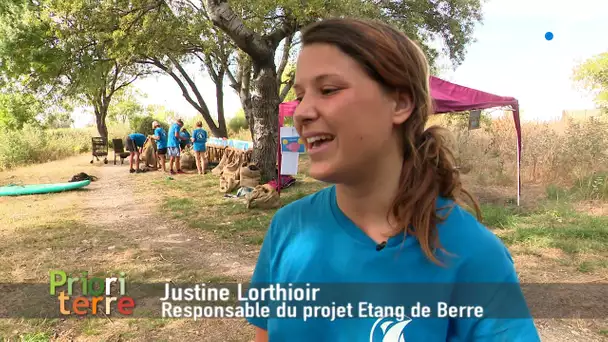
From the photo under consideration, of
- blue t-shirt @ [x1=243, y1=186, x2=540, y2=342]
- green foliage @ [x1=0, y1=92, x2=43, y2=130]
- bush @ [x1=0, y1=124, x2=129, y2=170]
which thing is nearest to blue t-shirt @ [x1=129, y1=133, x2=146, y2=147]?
bush @ [x1=0, y1=124, x2=129, y2=170]

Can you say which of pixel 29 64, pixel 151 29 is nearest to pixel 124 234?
pixel 29 64

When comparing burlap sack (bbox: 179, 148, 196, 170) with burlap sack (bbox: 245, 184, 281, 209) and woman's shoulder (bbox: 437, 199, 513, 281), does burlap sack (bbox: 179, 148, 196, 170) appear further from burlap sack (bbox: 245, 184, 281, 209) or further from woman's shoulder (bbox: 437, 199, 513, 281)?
woman's shoulder (bbox: 437, 199, 513, 281)

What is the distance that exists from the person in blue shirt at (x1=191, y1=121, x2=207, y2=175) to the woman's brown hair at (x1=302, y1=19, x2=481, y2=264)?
12258 millimetres

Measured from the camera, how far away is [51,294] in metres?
4.08

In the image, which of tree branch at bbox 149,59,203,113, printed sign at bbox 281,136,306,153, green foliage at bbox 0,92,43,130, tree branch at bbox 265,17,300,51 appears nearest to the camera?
printed sign at bbox 281,136,306,153

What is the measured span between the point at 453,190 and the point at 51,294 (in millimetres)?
4435

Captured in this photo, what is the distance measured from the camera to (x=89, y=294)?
4.05m

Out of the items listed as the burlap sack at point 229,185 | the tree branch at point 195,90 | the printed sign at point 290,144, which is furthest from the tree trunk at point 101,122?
the printed sign at point 290,144

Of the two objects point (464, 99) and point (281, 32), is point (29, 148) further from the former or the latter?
point (464, 99)

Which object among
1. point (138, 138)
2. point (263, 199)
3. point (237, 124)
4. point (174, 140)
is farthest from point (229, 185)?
point (237, 124)

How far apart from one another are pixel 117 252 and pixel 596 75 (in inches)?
1125

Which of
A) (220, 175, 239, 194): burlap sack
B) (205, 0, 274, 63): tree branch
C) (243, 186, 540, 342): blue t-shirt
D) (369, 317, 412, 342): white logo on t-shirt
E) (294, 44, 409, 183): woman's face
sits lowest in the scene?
(220, 175, 239, 194): burlap sack

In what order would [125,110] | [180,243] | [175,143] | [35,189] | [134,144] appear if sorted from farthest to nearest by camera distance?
[125,110]
[134,144]
[175,143]
[35,189]
[180,243]

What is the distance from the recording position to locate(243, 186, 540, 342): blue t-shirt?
834 mm
